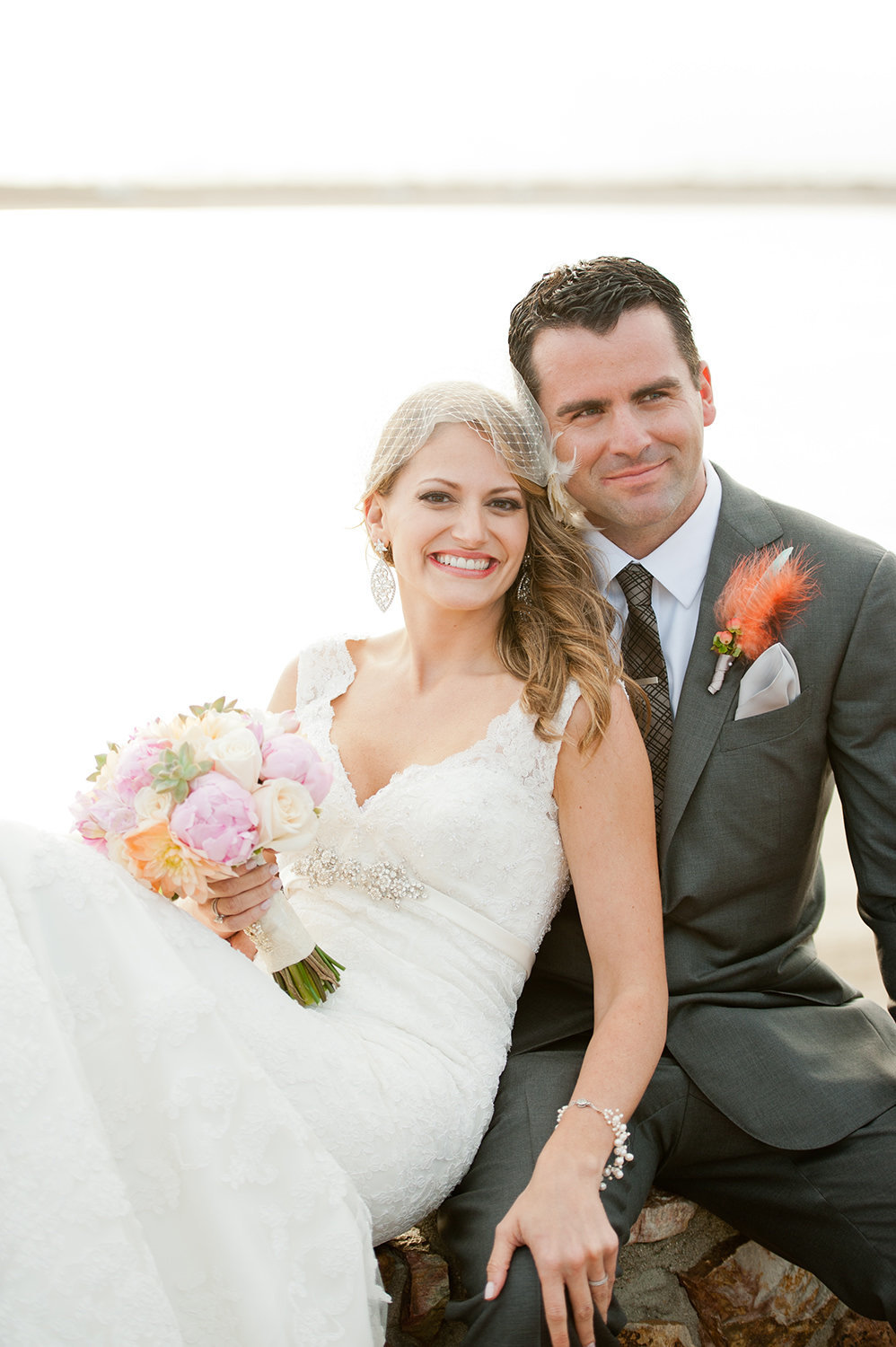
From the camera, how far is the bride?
150cm

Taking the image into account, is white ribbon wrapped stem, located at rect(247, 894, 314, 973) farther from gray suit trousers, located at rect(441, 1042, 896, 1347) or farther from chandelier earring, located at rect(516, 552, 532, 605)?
A: chandelier earring, located at rect(516, 552, 532, 605)

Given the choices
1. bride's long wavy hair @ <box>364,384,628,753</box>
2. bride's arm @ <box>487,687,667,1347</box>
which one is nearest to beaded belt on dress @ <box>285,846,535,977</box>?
bride's arm @ <box>487,687,667,1347</box>

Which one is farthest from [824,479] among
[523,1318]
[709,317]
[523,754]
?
[523,1318]

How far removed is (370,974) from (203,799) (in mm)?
639

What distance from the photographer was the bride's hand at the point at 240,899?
1939 mm

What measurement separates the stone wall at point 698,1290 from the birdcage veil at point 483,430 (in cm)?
158

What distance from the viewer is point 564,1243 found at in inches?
68.3

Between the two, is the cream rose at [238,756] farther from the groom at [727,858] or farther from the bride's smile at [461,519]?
the groom at [727,858]

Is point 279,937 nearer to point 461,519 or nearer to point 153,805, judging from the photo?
point 153,805

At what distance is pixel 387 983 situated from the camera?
2213 millimetres

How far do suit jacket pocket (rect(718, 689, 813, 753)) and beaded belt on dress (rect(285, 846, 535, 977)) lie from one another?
0.61 metres

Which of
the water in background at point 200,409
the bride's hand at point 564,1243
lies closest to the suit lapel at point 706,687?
the bride's hand at point 564,1243

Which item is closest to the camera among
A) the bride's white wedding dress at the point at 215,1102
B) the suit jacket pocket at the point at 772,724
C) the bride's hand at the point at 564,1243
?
the bride's white wedding dress at the point at 215,1102

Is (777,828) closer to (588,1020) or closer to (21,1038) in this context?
(588,1020)
